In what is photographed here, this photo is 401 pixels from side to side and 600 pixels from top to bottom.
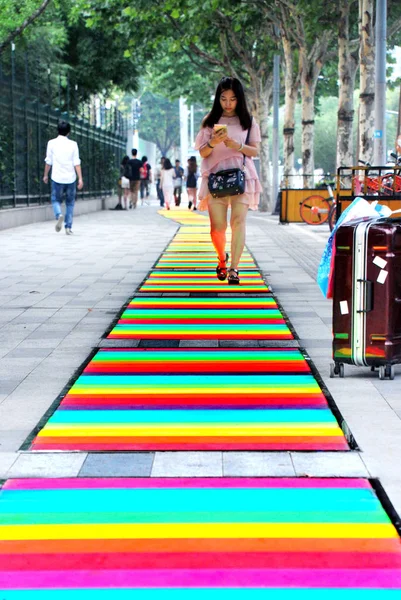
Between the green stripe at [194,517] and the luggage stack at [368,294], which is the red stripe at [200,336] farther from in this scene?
the green stripe at [194,517]

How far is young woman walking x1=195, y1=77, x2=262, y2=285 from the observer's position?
34.4 feet

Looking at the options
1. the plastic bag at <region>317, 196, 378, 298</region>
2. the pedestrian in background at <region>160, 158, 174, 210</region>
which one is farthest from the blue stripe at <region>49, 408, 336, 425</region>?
the pedestrian in background at <region>160, 158, 174, 210</region>

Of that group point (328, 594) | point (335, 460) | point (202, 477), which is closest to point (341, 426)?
point (335, 460)

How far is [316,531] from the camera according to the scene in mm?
3662

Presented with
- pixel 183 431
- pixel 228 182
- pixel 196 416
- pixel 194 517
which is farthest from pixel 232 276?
pixel 194 517

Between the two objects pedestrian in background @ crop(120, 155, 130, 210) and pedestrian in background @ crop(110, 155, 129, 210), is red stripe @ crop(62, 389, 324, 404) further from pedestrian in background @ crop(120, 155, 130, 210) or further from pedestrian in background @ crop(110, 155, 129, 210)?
pedestrian in background @ crop(120, 155, 130, 210)

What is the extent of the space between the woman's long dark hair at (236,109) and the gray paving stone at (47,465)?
6374 mm

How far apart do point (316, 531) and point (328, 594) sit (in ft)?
1.65

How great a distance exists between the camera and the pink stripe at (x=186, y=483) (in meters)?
4.16

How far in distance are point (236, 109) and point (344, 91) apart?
1541 centimetres

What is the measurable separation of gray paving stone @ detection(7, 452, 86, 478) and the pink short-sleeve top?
6.24 m

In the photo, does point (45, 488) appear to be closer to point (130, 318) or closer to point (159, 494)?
point (159, 494)

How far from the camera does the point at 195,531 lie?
3.66m

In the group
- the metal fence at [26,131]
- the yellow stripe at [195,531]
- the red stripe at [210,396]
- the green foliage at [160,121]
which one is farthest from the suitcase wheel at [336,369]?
the green foliage at [160,121]
